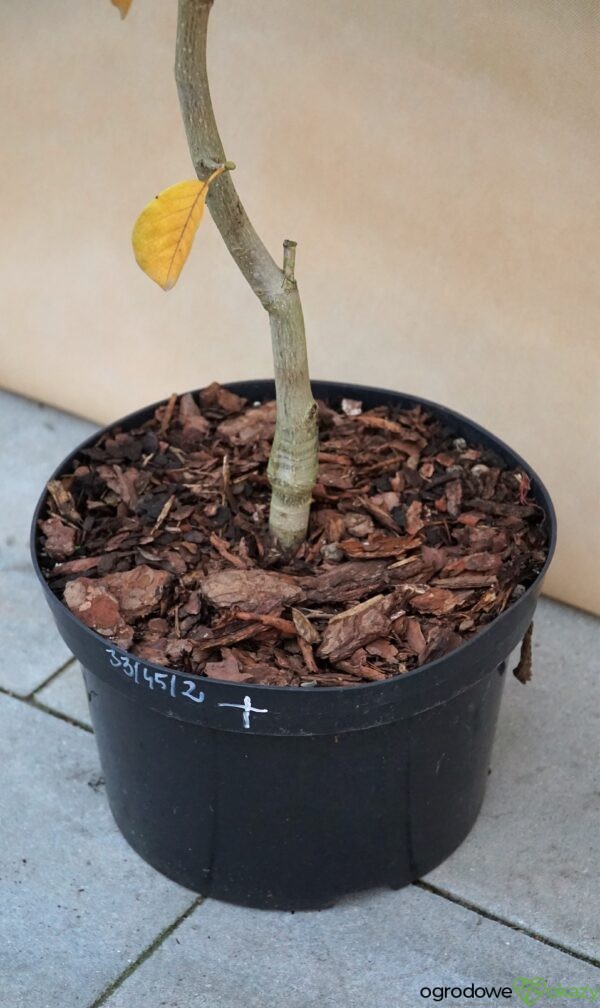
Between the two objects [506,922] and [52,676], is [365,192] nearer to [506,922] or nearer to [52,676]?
[52,676]

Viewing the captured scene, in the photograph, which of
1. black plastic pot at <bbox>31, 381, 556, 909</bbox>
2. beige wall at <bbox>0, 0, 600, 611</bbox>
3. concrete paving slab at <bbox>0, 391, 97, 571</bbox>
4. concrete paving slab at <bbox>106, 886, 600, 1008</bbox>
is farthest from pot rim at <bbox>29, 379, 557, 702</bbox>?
concrete paving slab at <bbox>0, 391, 97, 571</bbox>

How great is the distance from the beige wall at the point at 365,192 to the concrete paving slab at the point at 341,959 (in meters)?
0.85

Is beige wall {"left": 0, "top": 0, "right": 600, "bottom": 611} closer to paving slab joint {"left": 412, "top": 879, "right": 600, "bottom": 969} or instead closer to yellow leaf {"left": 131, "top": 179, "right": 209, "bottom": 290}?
paving slab joint {"left": 412, "top": 879, "right": 600, "bottom": 969}

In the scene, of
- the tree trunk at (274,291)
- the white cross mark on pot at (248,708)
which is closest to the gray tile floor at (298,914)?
the white cross mark on pot at (248,708)

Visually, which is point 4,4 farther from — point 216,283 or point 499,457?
point 499,457

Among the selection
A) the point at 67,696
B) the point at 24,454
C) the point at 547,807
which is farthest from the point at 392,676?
the point at 24,454

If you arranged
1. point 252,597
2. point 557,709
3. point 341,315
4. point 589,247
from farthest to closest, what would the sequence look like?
point 341,315
point 557,709
point 589,247
point 252,597

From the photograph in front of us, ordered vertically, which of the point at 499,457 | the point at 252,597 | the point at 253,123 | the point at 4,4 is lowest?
the point at 252,597

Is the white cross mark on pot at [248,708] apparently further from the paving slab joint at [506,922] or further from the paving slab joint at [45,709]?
the paving slab joint at [45,709]

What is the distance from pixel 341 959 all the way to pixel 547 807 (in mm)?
485

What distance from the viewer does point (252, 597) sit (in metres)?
1.71

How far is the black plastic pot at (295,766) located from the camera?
155 cm

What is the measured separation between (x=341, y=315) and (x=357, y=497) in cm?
59

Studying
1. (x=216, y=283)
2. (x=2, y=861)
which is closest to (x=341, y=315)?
(x=216, y=283)
